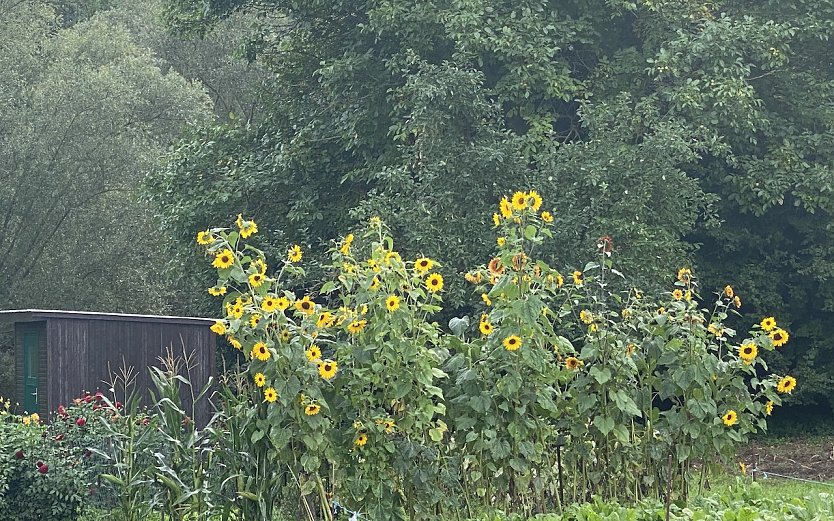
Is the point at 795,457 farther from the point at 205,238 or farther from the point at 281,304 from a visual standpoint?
the point at 205,238

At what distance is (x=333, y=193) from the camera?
13469 mm

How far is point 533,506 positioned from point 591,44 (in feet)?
26.0

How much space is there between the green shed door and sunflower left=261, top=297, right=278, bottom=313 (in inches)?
218

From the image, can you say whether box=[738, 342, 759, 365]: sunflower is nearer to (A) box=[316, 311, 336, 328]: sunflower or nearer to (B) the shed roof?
(A) box=[316, 311, 336, 328]: sunflower

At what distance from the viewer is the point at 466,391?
5543mm

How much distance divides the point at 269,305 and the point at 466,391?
1.11 meters

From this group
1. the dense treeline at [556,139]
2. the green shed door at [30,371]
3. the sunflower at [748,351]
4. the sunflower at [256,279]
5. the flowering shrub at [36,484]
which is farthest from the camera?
the dense treeline at [556,139]

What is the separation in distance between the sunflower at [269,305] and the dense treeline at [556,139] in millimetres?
5461

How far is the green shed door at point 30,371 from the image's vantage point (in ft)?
33.0

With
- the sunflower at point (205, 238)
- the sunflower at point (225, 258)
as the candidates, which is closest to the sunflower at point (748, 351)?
the sunflower at point (225, 258)

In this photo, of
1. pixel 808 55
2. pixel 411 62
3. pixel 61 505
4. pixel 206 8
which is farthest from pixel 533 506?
pixel 206 8

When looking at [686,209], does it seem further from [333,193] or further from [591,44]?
[333,193]

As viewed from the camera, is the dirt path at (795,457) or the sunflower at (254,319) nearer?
the sunflower at (254,319)

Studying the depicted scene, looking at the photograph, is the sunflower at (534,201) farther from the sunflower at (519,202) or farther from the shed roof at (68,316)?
the shed roof at (68,316)
